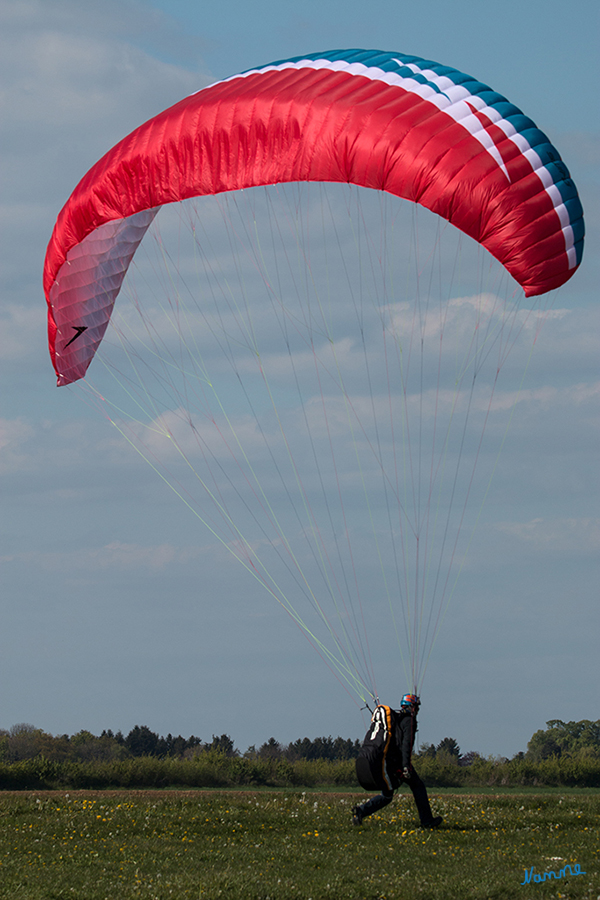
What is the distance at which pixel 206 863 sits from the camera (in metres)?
11.1

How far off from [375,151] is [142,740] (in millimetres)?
50637

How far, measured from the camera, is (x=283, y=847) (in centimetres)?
1205

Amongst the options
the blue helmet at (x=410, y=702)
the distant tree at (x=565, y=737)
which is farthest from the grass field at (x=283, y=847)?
the distant tree at (x=565, y=737)

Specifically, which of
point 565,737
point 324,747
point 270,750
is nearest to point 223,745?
point 270,750

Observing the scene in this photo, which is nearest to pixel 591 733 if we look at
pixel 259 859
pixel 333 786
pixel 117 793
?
pixel 333 786

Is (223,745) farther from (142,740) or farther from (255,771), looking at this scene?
(142,740)

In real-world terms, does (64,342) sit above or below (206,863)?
above

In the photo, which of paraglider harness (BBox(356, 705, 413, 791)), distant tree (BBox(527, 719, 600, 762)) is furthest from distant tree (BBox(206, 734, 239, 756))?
distant tree (BBox(527, 719, 600, 762))

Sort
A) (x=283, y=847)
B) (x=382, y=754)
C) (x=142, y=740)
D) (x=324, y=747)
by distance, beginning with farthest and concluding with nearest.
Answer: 1. (x=142, y=740)
2. (x=324, y=747)
3. (x=283, y=847)
4. (x=382, y=754)

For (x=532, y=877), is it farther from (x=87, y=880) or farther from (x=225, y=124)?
(x=225, y=124)

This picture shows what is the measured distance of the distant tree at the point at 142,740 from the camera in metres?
54.3

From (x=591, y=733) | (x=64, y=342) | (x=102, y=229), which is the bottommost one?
(x=591, y=733)

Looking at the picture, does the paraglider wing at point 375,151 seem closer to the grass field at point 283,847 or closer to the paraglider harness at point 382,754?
the paraglider harness at point 382,754

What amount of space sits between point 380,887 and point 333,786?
14.1 metres
